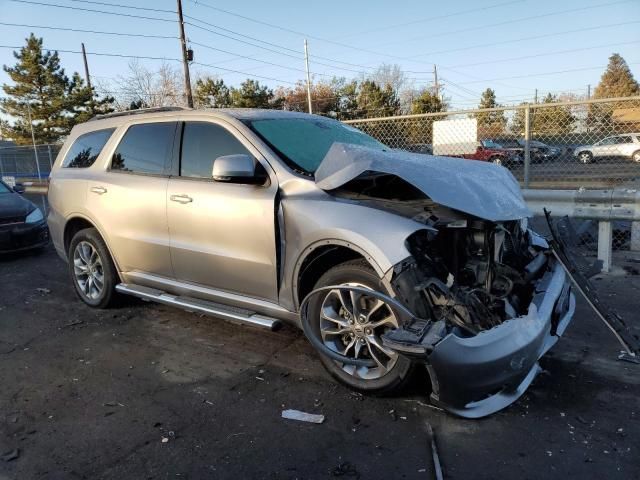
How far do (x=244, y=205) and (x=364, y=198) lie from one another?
0.93 meters

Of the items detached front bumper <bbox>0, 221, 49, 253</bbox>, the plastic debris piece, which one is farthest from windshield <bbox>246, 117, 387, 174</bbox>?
detached front bumper <bbox>0, 221, 49, 253</bbox>

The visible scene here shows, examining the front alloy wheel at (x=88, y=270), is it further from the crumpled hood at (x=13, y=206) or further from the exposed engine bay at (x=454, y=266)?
the crumpled hood at (x=13, y=206)

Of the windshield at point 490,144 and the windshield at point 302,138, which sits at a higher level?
the windshield at point 302,138

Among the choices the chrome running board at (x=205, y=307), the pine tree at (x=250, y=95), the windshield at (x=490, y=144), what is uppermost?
the pine tree at (x=250, y=95)

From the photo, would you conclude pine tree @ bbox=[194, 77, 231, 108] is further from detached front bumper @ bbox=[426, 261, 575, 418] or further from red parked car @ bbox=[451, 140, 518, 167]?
detached front bumper @ bbox=[426, 261, 575, 418]

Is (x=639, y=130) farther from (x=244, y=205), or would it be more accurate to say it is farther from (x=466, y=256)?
(x=244, y=205)

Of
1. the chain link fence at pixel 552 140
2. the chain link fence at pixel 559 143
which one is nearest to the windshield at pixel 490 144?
the chain link fence at pixel 552 140

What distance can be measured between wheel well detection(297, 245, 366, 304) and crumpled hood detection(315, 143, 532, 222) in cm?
42

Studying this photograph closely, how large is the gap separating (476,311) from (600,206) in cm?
391

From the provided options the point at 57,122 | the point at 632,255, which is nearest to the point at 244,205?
the point at 632,255

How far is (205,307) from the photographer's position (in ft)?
13.4

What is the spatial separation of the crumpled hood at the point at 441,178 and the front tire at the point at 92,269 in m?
2.66

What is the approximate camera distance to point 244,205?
377cm

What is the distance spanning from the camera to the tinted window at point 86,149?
204 inches
